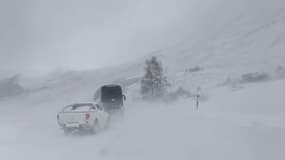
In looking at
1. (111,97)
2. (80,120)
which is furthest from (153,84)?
(80,120)

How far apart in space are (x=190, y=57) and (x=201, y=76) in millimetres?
80984

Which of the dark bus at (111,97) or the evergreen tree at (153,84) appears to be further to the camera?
the evergreen tree at (153,84)

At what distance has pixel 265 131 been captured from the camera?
1311 cm

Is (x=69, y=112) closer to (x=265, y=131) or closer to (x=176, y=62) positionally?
(x=265, y=131)

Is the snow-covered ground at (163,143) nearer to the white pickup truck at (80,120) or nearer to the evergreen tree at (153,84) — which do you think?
the white pickup truck at (80,120)

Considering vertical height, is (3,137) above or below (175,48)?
below

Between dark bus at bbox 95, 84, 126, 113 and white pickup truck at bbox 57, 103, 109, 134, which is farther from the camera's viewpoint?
dark bus at bbox 95, 84, 126, 113

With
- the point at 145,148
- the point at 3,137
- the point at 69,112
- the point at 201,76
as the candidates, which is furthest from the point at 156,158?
the point at 201,76

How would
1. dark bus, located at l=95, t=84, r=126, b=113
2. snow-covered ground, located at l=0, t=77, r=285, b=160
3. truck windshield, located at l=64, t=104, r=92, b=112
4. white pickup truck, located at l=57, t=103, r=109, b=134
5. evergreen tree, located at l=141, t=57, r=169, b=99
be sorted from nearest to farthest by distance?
snow-covered ground, located at l=0, t=77, r=285, b=160
white pickup truck, located at l=57, t=103, r=109, b=134
truck windshield, located at l=64, t=104, r=92, b=112
dark bus, located at l=95, t=84, r=126, b=113
evergreen tree, located at l=141, t=57, r=169, b=99

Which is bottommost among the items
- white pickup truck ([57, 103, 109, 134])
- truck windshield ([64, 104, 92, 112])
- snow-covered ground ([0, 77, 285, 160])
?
snow-covered ground ([0, 77, 285, 160])

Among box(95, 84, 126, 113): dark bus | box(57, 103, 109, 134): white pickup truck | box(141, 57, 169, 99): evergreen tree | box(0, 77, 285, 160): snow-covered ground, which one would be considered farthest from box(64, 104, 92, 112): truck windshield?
box(141, 57, 169, 99): evergreen tree

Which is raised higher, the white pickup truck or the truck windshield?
the truck windshield

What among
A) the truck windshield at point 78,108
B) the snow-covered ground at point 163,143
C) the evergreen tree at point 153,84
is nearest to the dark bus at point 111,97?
the truck windshield at point 78,108

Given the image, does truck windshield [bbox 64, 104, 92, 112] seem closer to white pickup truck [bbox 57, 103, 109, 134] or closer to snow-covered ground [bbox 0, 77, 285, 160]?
white pickup truck [bbox 57, 103, 109, 134]
